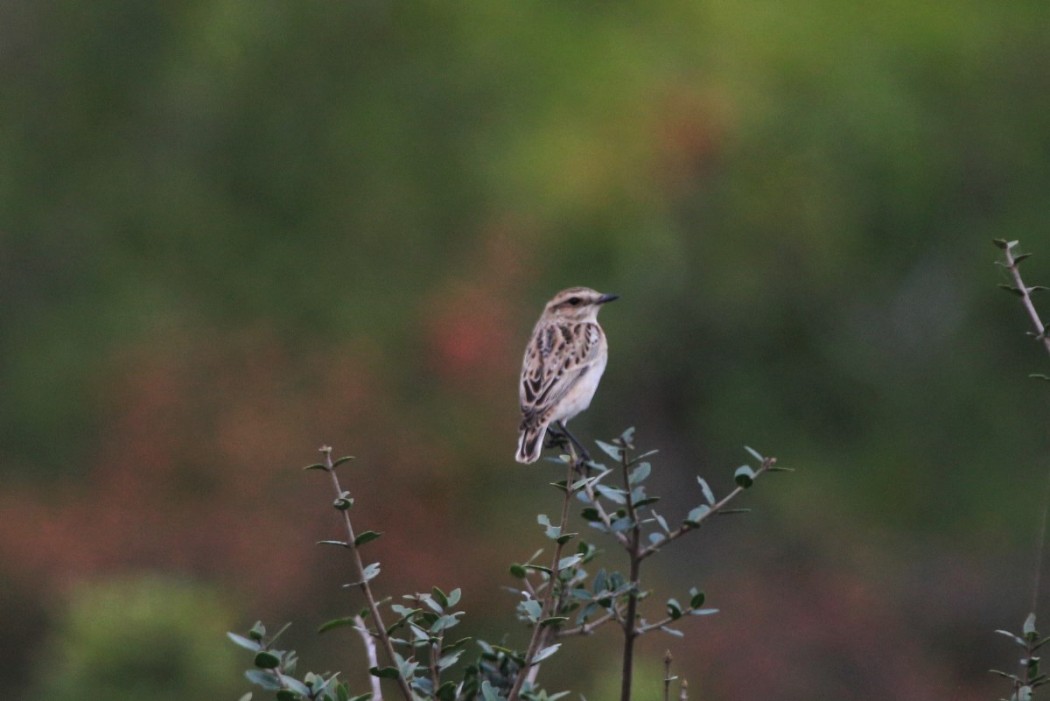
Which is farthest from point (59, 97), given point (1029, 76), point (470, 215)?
point (1029, 76)

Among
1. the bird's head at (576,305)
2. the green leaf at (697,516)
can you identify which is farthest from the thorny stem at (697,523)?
the bird's head at (576,305)

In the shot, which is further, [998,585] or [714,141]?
[714,141]

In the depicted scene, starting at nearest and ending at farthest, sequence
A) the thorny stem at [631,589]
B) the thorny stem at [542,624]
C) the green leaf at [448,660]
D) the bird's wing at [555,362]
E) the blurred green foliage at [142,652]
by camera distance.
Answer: the thorny stem at [631,589] → the thorny stem at [542,624] → the green leaf at [448,660] → the bird's wing at [555,362] → the blurred green foliage at [142,652]

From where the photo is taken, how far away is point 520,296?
56.4 feet

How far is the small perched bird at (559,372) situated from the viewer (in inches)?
243

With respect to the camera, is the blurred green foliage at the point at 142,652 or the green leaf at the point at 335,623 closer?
the green leaf at the point at 335,623

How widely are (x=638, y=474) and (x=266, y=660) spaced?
0.82 metres

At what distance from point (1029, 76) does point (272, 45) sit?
1199cm

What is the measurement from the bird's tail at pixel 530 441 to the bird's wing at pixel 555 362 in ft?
0.23

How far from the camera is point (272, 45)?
2483 centimetres

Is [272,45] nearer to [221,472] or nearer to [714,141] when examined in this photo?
[714,141]

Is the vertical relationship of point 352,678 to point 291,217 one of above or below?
below

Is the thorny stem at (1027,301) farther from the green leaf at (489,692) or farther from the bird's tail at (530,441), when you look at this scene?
the bird's tail at (530,441)

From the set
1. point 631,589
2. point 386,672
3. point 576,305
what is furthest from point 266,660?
point 576,305
